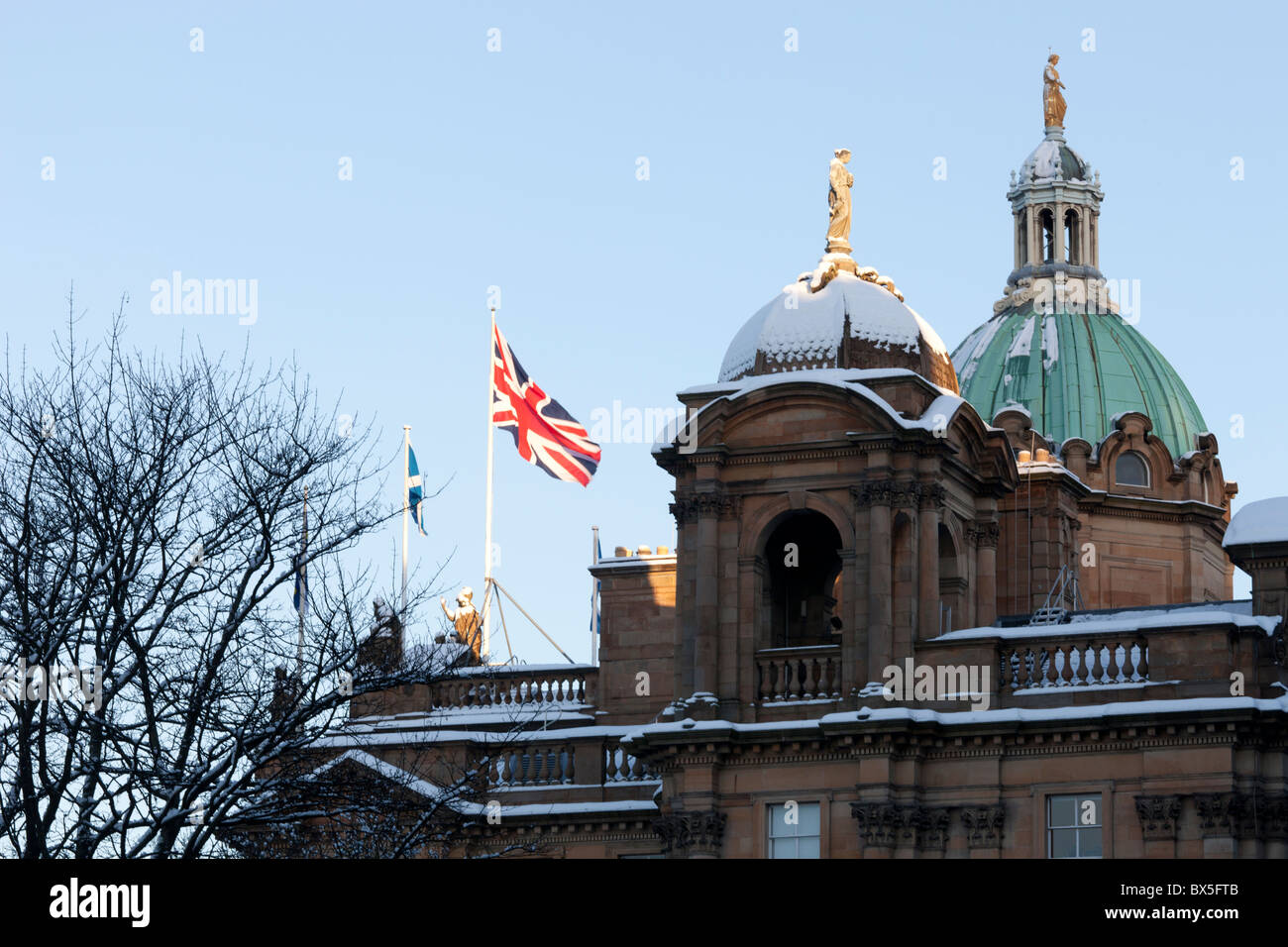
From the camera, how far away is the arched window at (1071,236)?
81.6m

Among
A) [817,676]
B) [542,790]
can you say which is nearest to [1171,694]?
[817,676]

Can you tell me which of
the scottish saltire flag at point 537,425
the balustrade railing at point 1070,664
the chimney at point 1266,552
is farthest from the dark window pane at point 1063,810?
the scottish saltire flag at point 537,425

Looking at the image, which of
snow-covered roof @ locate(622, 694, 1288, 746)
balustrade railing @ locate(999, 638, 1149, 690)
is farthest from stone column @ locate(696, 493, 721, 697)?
balustrade railing @ locate(999, 638, 1149, 690)

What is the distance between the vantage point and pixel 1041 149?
273 feet

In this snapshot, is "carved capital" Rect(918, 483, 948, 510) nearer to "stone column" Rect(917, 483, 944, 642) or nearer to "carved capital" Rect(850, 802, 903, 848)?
"stone column" Rect(917, 483, 944, 642)

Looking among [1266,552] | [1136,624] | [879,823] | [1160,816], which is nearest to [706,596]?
[879,823]

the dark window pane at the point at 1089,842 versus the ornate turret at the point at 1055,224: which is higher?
the ornate turret at the point at 1055,224

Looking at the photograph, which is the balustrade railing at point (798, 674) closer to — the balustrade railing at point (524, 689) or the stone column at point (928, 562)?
the stone column at point (928, 562)

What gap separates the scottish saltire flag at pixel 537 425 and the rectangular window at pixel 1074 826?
15403mm

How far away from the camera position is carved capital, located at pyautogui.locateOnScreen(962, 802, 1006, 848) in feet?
173

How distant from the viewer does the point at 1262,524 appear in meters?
53.6
